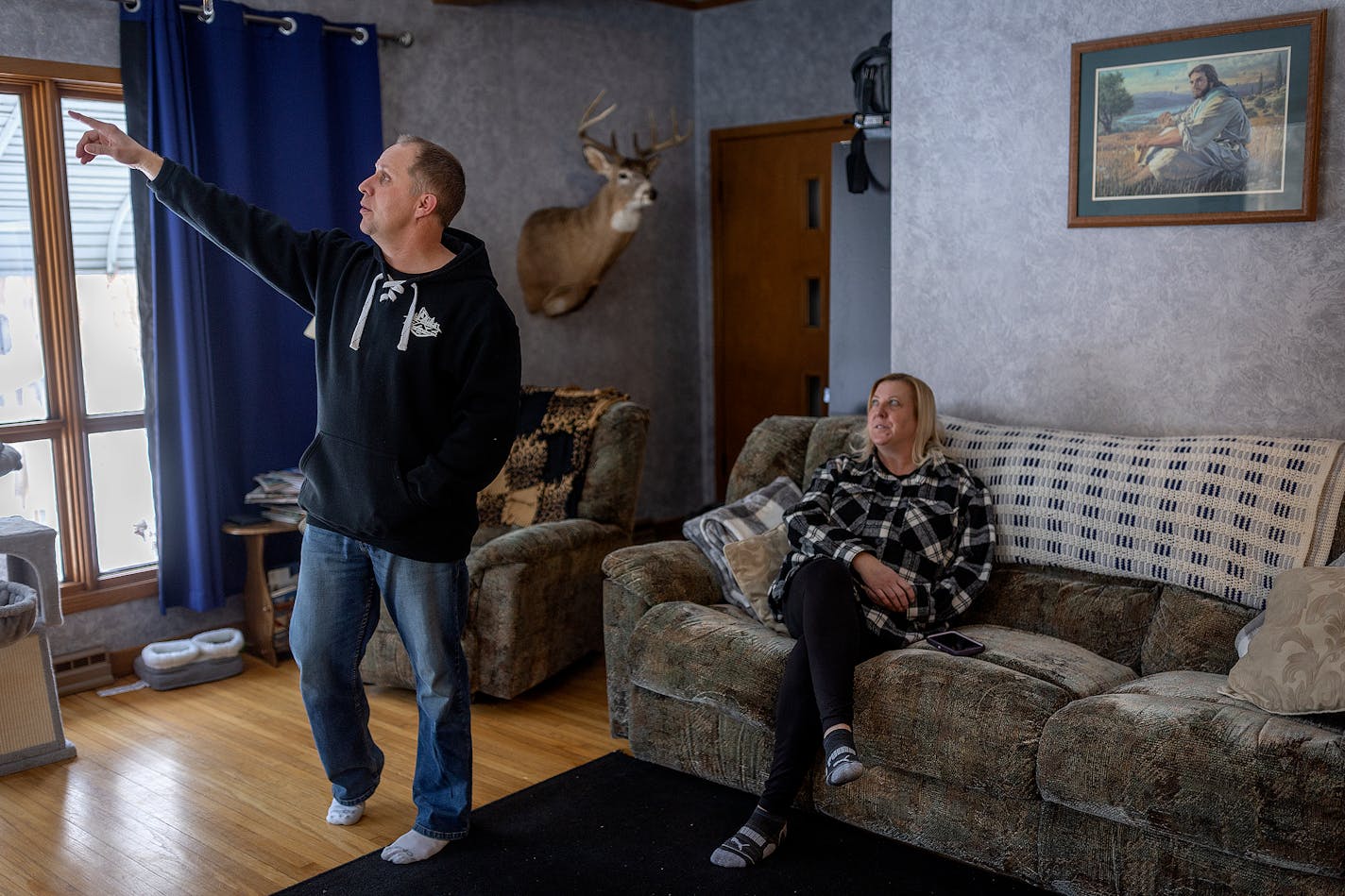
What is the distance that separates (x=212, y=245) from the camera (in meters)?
3.89

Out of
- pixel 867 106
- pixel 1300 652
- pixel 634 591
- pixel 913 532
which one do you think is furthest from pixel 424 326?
pixel 867 106

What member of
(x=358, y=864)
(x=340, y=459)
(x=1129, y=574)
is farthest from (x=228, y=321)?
(x=1129, y=574)

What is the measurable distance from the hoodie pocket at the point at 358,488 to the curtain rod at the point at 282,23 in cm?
201

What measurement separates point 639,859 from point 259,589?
1974 mm

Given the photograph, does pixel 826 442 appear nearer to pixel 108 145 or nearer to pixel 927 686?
pixel 927 686

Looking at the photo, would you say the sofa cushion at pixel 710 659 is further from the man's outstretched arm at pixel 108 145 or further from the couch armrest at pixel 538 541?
the man's outstretched arm at pixel 108 145

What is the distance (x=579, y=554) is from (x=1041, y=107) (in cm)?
182

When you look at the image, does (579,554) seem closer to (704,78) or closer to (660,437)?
(660,437)

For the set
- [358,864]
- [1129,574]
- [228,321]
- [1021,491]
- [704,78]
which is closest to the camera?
[358,864]

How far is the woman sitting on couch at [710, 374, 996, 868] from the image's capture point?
8.45ft

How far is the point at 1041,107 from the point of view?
3246 millimetres

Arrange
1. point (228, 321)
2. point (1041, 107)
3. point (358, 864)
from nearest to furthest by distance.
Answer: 1. point (358, 864)
2. point (1041, 107)
3. point (228, 321)

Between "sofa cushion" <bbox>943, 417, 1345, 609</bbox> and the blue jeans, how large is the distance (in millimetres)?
1380

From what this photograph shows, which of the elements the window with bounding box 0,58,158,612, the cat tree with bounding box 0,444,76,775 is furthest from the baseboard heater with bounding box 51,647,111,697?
the cat tree with bounding box 0,444,76,775
